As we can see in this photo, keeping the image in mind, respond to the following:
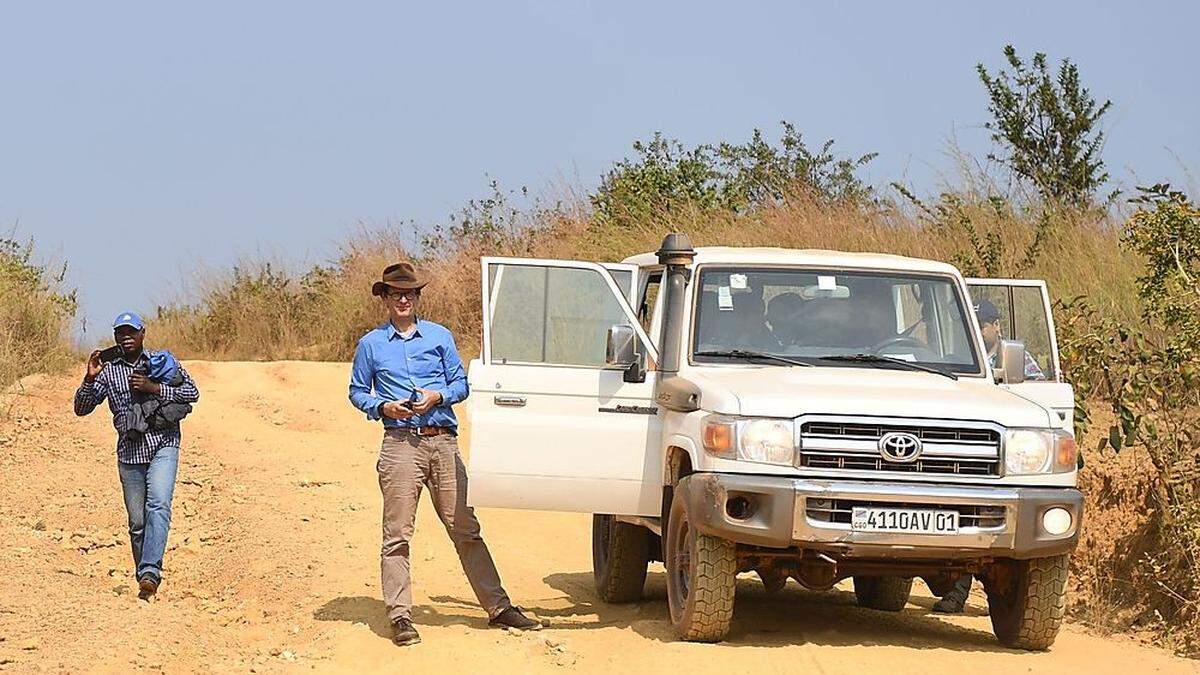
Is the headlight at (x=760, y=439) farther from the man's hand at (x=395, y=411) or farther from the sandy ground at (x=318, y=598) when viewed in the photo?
the man's hand at (x=395, y=411)

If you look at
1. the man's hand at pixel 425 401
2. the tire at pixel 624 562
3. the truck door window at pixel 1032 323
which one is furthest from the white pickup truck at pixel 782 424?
the tire at pixel 624 562

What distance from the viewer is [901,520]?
7.63 metres

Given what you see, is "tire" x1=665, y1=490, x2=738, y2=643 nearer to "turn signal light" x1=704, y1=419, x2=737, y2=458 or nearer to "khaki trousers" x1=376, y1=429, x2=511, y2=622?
"turn signal light" x1=704, y1=419, x2=737, y2=458

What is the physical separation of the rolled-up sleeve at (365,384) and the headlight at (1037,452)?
3.07m

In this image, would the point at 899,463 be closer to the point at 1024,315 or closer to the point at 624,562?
the point at 624,562

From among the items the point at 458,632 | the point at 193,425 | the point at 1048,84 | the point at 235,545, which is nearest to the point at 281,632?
the point at 458,632

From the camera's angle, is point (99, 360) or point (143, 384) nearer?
point (143, 384)

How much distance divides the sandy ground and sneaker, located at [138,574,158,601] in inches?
4.7

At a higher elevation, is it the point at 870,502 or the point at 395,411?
the point at 395,411

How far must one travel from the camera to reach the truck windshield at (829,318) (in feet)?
28.4

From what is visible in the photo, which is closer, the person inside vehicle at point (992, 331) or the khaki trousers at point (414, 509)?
the khaki trousers at point (414, 509)

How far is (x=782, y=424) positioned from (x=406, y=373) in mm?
2091

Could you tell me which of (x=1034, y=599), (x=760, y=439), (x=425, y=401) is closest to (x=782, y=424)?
(x=760, y=439)

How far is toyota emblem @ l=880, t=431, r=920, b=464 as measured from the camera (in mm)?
7652
